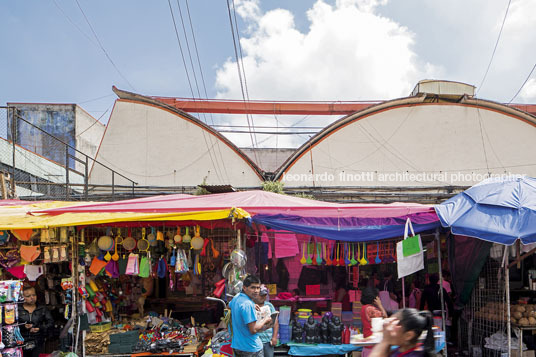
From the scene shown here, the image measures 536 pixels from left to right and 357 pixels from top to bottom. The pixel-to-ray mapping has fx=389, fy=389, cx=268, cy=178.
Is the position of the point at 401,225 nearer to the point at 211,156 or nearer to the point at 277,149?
the point at 211,156

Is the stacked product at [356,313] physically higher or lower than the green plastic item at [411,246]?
lower

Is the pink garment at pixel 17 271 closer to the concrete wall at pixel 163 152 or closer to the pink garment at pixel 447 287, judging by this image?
the pink garment at pixel 447 287

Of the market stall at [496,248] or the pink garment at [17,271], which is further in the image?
the pink garment at [17,271]

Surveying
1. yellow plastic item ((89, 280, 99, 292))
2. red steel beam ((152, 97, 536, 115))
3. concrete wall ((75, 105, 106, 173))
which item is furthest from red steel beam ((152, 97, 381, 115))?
yellow plastic item ((89, 280, 99, 292))

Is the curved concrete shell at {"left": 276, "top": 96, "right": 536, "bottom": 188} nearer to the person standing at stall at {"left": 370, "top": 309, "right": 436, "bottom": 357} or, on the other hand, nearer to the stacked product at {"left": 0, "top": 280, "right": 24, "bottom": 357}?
the stacked product at {"left": 0, "top": 280, "right": 24, "bottom": 357}

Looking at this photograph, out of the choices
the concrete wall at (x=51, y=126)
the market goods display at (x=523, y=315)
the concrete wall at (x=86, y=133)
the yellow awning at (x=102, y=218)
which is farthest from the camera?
the concrete wall at (x=86, y=133)

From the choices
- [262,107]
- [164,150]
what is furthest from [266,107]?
[164,150]

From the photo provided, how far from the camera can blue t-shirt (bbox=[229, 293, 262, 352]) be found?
12.8ft

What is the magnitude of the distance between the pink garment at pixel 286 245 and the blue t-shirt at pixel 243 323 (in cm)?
259

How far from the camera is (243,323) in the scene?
4.00 m

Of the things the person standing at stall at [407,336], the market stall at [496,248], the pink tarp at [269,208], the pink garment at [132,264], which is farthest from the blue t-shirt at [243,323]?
the market stall at [496,248]

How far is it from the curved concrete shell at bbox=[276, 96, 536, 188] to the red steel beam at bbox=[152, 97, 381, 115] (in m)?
2.02

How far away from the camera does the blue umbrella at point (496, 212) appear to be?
4.89 m

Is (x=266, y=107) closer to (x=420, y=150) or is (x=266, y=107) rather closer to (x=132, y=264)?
(x=420, y=150)
